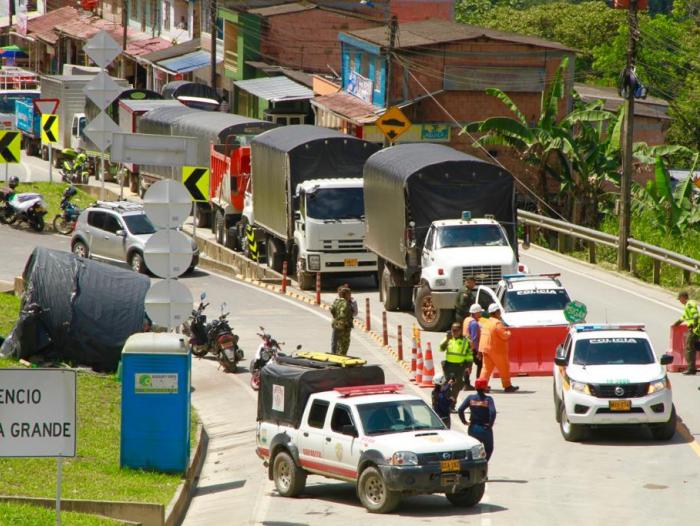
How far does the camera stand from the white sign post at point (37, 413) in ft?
43.5

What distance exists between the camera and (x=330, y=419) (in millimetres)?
18000

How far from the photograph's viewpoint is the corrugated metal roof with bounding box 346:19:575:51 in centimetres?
5303

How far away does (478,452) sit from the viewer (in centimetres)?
1714

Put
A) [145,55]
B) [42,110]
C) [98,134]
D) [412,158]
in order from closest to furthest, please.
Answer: [98,134] < [412,158] < [42,110] < [145,55]


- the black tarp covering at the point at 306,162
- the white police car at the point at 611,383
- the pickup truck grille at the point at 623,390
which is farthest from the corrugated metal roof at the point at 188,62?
the pickup truck grille at the point at 623,390

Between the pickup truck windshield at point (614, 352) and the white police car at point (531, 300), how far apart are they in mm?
4179

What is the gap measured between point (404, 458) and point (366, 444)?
655 millimetres

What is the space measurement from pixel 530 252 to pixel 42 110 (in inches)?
771

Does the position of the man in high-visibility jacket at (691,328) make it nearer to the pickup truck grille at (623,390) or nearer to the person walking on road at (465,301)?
the person walking on road at (465,301)

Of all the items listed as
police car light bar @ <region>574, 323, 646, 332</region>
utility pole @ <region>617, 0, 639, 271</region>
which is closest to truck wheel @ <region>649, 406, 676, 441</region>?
police car light bar @ <region>574, 323, 646, 332</region>

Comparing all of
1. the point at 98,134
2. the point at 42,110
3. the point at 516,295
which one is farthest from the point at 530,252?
the point at 98,134

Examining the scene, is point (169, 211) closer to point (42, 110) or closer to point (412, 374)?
point (412, 374)

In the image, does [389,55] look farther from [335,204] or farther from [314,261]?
[314,261]

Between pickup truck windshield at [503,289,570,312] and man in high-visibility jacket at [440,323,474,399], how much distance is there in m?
3.37
